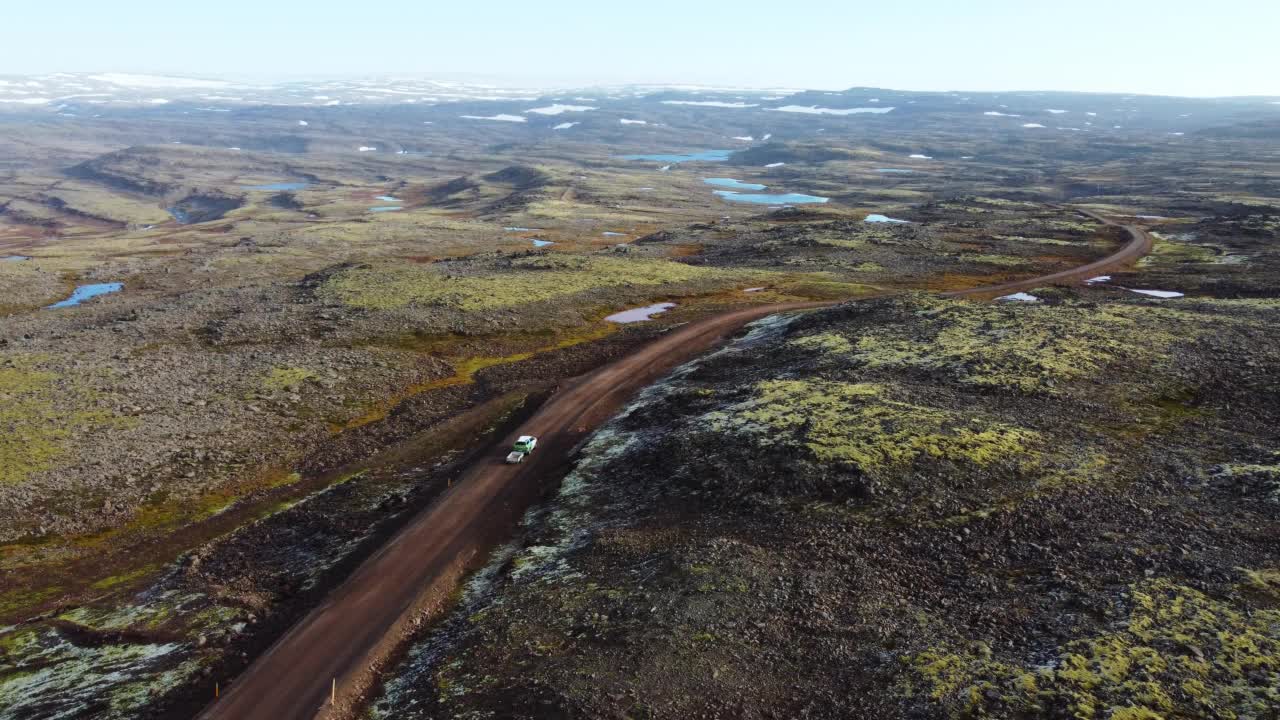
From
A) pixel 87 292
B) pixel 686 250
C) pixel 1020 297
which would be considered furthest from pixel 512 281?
pixel 1020 297

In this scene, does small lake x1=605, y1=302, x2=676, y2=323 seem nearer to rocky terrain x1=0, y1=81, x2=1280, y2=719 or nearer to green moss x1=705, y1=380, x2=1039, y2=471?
rocky terrain x1=0, y1=81, x2=1280, y2=719

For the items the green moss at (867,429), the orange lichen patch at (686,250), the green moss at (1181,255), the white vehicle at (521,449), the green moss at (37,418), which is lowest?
the green moss at (37,418)

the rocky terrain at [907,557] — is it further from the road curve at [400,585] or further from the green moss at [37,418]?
the green moss at [37,418]

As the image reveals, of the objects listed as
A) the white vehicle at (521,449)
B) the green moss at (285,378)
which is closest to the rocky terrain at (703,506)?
the green moss at (285,378)

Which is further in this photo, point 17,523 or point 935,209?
point 935,209

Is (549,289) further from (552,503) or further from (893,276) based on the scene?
(552,503)

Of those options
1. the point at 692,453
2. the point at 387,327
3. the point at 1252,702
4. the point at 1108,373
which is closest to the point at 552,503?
the point at 692,453
